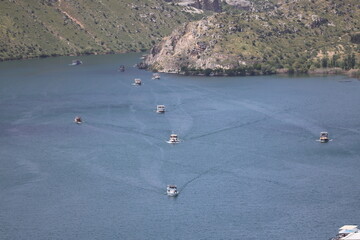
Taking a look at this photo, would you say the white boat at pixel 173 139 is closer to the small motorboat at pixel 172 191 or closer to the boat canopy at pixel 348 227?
the small motorboat at pixel 172 191

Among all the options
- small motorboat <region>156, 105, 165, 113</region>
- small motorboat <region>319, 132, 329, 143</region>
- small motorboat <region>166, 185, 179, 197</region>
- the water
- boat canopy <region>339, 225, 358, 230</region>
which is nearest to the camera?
boat canopy <region>339, 225, 358, 230</region>

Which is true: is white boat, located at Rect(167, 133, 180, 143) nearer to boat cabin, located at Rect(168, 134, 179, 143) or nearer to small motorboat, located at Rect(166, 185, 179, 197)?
boat cabin, located at Rect(168, 134, 179, 143)

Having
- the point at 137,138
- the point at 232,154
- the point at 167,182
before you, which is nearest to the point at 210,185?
the point at 167,182

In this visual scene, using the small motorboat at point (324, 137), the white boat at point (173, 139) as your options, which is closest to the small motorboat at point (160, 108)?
the white boat at point (173, 139)

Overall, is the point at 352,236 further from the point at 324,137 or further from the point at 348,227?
the point at 324,137

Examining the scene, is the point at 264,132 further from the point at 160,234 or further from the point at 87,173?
the point at 160,234

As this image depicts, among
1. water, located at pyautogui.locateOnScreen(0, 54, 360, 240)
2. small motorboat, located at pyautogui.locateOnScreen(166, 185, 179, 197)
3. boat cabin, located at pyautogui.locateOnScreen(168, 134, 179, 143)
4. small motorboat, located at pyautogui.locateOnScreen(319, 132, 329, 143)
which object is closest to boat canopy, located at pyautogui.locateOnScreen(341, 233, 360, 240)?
water, located at pyautogui.locateOnScreen(0, 54, 360, 240)
